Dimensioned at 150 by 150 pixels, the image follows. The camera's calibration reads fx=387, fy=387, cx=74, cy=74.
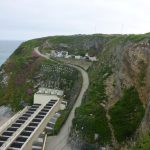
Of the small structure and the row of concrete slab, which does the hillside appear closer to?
the small structure

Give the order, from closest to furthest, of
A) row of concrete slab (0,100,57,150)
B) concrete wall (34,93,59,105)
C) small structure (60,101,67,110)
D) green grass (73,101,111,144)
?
green grass (73,101,111,144)
row of concrete slab (0,100,57,150)
small structure (60,101,67,110)
concrete wall (34,93,59,105)

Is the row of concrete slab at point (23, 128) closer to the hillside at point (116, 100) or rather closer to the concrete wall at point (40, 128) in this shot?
the concrete wall at point (40, 128)

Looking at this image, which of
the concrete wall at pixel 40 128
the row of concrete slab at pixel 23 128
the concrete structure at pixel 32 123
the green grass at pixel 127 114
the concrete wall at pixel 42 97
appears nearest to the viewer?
the green grass at pixel 127 114

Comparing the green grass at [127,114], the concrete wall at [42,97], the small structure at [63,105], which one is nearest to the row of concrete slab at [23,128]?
the small structure at [63,105]

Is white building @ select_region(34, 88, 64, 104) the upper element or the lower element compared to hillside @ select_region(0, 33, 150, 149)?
lower

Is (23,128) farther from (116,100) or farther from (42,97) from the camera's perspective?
(42,97)

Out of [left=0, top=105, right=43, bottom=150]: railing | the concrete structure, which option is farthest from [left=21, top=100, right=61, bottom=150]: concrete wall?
[left=0, top=105, right=43, bottom=150]: railing

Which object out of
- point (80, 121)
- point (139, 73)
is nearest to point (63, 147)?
point (80, 121)
